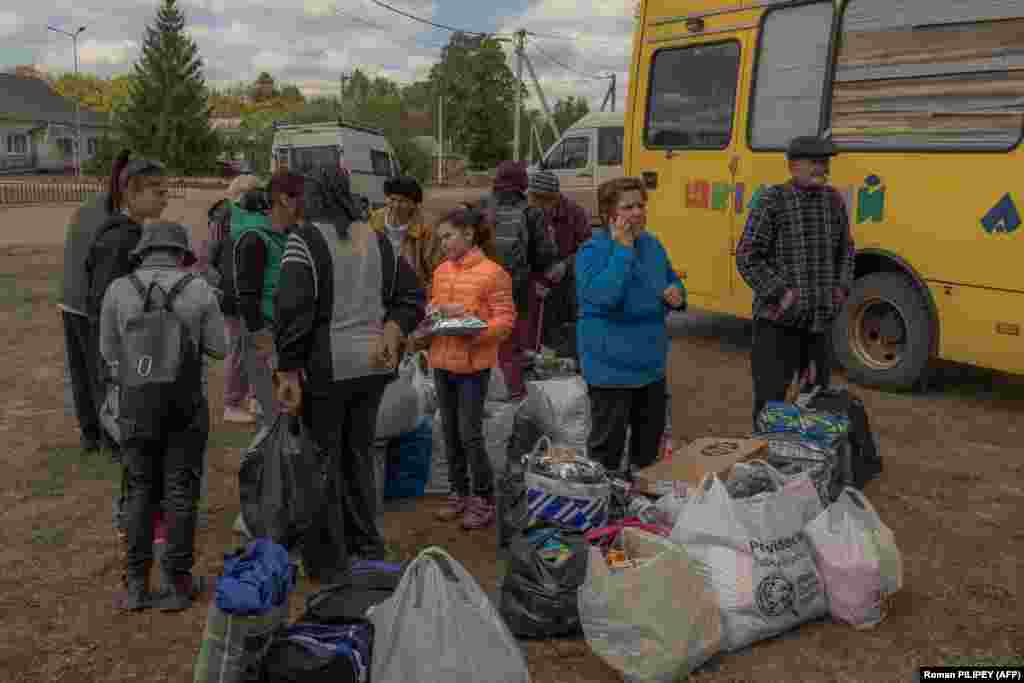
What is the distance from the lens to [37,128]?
236 ft

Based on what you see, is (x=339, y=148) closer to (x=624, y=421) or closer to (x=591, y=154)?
(x=591, y=154)

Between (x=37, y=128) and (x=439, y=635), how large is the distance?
79294 mm

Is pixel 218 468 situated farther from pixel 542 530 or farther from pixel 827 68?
pixel 827 68

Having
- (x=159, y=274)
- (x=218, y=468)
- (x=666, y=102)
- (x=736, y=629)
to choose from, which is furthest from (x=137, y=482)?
(x=666, y=102)

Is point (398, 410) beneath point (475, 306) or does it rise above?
beneath

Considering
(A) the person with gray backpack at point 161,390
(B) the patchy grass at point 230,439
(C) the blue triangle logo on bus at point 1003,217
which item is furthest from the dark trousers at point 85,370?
(C) the blue triangle logo on bus at point 1003,217

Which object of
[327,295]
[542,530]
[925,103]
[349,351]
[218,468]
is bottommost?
[218,468]

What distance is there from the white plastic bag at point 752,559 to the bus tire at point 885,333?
406 cm

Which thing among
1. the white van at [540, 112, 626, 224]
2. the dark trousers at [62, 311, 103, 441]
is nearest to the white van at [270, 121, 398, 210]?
the white van at [540, 112, 626, 224]

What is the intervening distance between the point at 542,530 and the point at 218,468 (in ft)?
8.83

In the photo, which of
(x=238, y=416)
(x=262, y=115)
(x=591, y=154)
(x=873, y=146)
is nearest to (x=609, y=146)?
(x=591, y=154)

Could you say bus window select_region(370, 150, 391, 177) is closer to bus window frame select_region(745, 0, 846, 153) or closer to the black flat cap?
bus window frame select_region(745, 0, 846, 153)

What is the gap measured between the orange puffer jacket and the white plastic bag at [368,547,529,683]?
171cm

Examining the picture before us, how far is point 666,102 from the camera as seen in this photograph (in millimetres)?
9078
